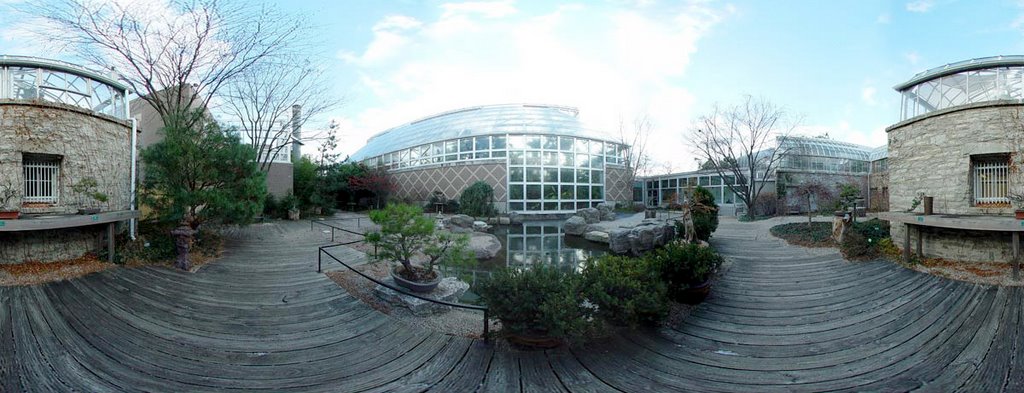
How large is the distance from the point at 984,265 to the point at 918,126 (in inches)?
121

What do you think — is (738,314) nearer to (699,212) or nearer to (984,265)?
(984,265)

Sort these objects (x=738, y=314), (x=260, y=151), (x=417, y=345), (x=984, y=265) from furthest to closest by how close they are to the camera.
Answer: (x=260, y=151), (x=984, y=265), (x=738, y=314), (x=417, y=345)

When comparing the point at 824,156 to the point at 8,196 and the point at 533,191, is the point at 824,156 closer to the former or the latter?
the point at 533,191

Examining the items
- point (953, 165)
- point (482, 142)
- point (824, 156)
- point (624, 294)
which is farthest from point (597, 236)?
point (824, 156)

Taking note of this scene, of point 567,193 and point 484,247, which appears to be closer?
point 484,247

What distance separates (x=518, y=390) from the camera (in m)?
3.78

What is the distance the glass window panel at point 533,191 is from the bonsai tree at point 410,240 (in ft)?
58.0

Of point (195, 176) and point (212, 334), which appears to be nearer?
point (212, 334)

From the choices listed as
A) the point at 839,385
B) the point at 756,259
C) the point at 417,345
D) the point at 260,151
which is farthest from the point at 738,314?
the point at 260,151

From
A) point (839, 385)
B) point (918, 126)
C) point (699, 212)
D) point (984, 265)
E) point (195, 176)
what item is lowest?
point (839, 385)

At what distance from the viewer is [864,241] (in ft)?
27.5

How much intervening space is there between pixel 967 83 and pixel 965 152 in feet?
5.79

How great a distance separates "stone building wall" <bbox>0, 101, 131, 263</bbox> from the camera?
22.9 ft

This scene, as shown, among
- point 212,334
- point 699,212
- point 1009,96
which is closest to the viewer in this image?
point 212,334
